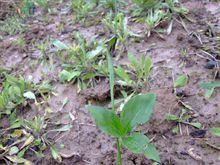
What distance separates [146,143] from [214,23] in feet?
3.86

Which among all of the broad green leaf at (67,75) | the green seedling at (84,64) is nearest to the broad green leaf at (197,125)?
the green seedling at (84,64)

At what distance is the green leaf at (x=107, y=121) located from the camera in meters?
1.21

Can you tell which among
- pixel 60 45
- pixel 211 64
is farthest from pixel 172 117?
pixel 60 45

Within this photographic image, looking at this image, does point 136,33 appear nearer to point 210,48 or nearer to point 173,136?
point 210,48

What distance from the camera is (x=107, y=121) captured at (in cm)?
124

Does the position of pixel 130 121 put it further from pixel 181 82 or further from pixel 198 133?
pixel 181 82

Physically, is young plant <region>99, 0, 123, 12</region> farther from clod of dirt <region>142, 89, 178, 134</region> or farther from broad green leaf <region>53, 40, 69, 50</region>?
clod of dirt <region>142, 89, 178, 134</region>

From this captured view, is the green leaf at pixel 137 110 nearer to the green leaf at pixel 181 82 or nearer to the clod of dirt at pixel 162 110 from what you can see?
the clod of dirt at pixel 162 110

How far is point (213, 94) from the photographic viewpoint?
1.66 metres

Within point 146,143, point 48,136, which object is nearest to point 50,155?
point 48,136

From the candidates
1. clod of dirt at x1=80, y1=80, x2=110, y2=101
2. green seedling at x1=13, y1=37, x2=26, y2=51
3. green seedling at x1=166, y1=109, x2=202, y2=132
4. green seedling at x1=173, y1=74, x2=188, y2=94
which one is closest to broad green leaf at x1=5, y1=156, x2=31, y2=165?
clod of dirt at x1=80, y1=80, x2=110, y2=101

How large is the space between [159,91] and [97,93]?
0.32m

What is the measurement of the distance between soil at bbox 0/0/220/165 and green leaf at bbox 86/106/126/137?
247 millimetres

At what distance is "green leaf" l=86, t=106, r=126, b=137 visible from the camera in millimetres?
1214
